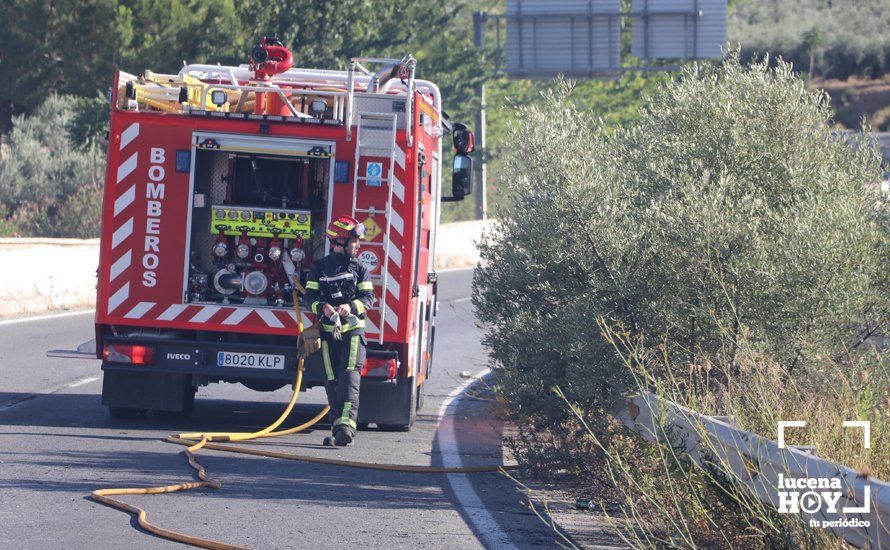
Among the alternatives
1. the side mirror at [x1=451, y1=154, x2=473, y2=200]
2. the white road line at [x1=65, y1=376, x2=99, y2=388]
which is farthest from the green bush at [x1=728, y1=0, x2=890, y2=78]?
the white road line at [x1=65, y1=376, x2=99, y2=388]

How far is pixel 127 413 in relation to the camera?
1122 cm

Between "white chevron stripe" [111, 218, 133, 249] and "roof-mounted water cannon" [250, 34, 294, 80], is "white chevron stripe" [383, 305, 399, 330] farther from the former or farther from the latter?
"roof-mounted water cannon" [250, 34, 294, 80]

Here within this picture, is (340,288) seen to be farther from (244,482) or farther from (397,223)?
(244,482)

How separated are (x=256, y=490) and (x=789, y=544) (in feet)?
12.5

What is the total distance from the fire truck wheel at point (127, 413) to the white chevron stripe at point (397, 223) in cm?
283

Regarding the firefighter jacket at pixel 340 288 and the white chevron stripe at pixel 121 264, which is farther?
the white chevron stripe at pixel 121 264

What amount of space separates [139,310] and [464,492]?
3.51m

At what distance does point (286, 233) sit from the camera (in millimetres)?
10656

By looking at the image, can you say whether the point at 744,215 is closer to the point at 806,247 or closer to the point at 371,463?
the point at 806,247

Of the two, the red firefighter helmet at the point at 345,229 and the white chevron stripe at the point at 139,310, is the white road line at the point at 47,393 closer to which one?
the white chevron stripe at the point at 139,310

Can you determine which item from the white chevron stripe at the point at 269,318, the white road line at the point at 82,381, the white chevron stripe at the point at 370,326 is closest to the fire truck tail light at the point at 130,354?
the white chevron stripe at the point at 269,318

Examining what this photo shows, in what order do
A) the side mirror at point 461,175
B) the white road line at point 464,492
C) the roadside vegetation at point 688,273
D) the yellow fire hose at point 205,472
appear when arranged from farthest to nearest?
the side mirror at point 461,175 → the roadside vegetation at point 688,273 → the white road line at point 464,492 → the yellow fire hose at point 205,472

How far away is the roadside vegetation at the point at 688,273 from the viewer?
8156 millimetres

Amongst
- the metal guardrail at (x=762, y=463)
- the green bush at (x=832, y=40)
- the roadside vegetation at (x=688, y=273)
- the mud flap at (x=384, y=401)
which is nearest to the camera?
the metal guardrail at (x=762, y=463)
